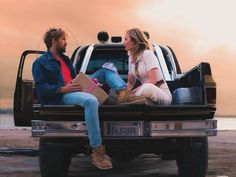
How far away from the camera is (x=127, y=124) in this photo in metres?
6.43

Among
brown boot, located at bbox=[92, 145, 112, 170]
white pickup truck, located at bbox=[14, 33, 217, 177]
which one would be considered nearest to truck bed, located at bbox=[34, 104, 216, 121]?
white pickup truck, located at bbox=[14, 33, 217, 177]

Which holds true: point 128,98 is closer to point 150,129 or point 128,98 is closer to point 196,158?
point 150,129

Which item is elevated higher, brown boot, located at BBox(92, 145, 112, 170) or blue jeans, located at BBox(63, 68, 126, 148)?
blue jeans, located at BBox(63, 68, 126, 148)

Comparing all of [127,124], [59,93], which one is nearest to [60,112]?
[59,93]

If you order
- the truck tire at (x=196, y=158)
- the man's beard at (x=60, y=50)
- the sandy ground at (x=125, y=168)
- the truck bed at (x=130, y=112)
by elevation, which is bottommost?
the sandy ground at (x=125, y=168)

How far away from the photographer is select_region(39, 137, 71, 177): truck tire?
6.91m

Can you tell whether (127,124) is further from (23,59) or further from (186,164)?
(23,59)

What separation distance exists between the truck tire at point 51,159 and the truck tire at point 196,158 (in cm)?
144

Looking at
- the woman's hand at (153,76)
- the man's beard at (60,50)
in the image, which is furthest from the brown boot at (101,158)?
the man's beard at (60,50)

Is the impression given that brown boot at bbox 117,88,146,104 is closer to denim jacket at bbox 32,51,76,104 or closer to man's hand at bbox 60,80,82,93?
man's hand at bbox 60,80,82,93

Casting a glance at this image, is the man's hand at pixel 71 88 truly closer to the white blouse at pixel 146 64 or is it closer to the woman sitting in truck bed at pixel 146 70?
the woman sitting in truck bed at pixel 146 70

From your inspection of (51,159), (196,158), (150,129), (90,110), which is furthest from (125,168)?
(90,110)

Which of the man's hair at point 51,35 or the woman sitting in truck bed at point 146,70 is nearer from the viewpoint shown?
the woman sitting in truck bed at point 146,70

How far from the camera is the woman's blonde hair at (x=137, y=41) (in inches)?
268
